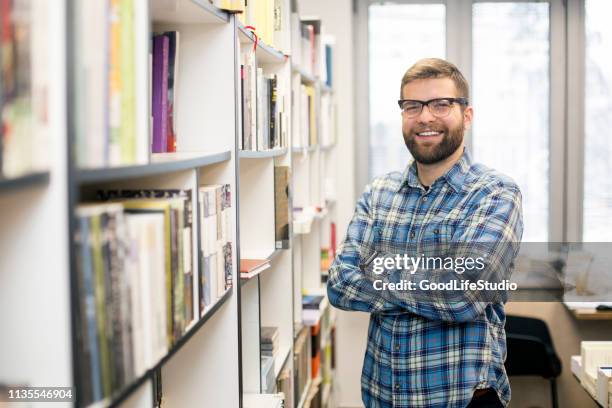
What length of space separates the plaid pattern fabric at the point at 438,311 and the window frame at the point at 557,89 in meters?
2.91

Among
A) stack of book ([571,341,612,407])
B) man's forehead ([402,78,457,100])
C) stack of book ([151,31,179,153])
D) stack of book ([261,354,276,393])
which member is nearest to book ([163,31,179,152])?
stack of book ([151,31,179,153])

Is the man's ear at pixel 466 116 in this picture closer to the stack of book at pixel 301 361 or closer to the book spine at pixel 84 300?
the stack of book at pixel 301 361

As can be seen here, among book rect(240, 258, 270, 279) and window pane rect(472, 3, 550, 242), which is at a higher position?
window pane rect(472, 3, 550, 242)

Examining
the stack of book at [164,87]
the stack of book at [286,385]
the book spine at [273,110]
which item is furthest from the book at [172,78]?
the stack of book at [286,385]

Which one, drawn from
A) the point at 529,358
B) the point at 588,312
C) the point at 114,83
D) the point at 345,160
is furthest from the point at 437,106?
the point at 345,160

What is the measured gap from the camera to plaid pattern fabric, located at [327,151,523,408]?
80.7 inches

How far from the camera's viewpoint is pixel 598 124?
4840 millimetres

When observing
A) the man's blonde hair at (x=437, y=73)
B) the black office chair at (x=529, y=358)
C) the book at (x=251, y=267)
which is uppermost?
the man's blonde hair at (x=437, y=73)

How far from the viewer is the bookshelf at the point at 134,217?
0.87 m

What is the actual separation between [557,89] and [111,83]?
4.43 m

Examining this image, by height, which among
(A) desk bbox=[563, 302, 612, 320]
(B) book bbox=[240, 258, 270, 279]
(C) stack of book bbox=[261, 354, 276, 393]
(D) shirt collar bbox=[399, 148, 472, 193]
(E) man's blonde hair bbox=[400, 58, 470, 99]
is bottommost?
(A) desk bbox=[563, 302, 612, 320]

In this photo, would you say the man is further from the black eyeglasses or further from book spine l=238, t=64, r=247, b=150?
book spine l=238, t=64, r=247, b=150

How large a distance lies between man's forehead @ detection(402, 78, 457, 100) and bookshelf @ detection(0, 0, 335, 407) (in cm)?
48

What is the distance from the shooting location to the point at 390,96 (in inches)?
200
